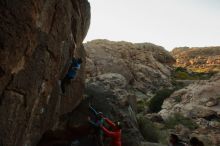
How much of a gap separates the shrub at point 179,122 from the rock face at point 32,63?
17243 mm

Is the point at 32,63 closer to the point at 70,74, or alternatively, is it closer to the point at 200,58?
the point at 70,74

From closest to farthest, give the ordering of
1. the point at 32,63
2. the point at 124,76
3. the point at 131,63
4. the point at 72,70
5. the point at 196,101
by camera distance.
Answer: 1. the point at 32,63
2. the point at 72,70
3. the point at 196,101
4. the point at 124,76
5. the point at 131,63

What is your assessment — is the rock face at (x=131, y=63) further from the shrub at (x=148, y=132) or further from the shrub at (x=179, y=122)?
the shrub at (x=148, y=132)

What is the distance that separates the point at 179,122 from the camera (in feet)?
105

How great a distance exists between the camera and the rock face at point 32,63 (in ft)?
33.0

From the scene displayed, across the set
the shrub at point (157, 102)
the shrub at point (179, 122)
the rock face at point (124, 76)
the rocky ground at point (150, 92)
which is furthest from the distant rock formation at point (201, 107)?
the rock face at point (124, 76)

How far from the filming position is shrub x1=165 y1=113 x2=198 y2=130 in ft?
105

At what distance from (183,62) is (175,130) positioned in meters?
113

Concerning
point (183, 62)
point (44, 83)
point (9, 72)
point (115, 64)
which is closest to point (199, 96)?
point (115, 64)

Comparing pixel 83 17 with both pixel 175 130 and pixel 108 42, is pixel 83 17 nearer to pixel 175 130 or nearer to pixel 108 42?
pixel 175 130

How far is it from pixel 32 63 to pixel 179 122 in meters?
22.9

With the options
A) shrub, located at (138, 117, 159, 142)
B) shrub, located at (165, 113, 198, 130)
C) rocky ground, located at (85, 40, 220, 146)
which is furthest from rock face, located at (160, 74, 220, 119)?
shrub, located at (138, 117, 159, 142)

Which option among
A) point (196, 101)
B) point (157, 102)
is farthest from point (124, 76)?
point (196, 101)

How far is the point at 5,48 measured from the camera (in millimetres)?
9773
